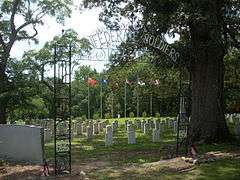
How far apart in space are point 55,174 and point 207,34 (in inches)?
317

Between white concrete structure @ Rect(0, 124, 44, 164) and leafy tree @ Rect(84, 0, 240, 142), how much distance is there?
18.2 feet

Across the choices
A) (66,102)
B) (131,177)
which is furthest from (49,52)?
(131,177)

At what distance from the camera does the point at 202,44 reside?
16.2 metres

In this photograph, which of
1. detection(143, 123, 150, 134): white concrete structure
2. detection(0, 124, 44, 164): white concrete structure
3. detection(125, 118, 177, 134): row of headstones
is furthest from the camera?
detection(125, 118, 177, 134): row of headstones

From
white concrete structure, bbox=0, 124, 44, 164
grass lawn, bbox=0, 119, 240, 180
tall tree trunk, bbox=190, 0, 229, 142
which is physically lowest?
grass lawn, bbox=0, 119, 240, 180

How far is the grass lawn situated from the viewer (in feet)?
36.6

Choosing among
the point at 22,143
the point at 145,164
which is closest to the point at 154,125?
the point at 22,143

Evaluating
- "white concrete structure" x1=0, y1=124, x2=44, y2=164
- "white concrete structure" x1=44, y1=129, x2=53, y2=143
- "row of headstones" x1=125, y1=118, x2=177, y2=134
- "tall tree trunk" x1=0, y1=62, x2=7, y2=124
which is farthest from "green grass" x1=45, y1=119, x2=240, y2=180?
"row of headstones" x1=125, y1=118, x2=177, y2=134

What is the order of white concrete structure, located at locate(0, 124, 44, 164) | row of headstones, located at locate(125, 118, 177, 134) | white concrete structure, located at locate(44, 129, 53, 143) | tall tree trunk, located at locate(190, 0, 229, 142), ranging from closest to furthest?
white concrete structure, located at locate(0, 124, 44, 164) → tall tree trunk, located at locate(190, 0, 229, 142) → white concrete structure, located at locate(44, 129, 53, 143) → row of headstones, located at locate(125, 118, 177, 134)

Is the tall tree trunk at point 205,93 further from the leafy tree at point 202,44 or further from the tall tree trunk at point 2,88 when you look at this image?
the tall tree trunk at point 2,88

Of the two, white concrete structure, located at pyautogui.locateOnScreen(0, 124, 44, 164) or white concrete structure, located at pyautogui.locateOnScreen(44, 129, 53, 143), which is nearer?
white concrete structure, located at pyautogui.locateOnScreen(0, 124, 44, 164)

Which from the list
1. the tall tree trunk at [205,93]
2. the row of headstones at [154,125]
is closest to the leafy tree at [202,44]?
the tall tree trunk at [205,93]

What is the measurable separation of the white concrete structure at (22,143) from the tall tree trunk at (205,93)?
235 inches

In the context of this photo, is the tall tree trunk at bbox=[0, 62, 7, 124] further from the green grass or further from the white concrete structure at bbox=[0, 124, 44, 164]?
the white concrete structure at bbox=[0, 124, 44, 164]
